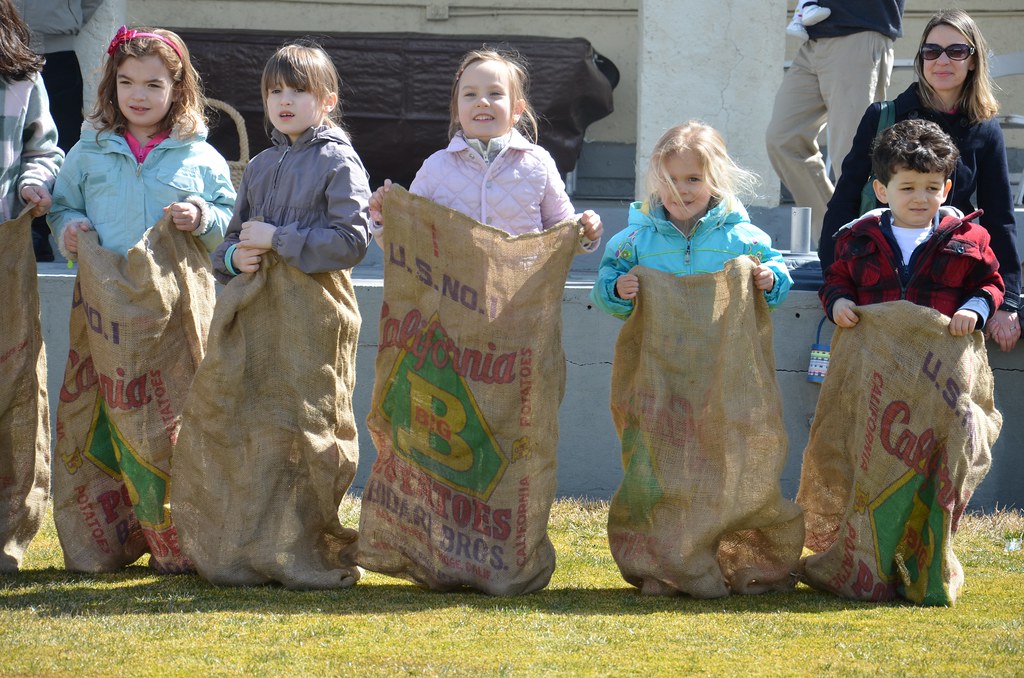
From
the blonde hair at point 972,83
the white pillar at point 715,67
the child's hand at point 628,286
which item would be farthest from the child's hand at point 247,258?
the white pillar at point 715,67

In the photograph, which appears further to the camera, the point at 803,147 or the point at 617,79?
the point at 617,79

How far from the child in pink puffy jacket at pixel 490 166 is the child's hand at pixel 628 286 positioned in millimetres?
140

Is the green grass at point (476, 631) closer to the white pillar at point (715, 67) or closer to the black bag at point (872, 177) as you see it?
the black bag at point (872, 177)

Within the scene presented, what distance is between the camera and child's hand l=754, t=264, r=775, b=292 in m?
4.07

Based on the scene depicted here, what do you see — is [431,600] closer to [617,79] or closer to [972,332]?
[972,332]

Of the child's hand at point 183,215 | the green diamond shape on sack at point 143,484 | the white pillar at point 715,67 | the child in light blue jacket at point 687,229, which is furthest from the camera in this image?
the white pillar at point 715,67

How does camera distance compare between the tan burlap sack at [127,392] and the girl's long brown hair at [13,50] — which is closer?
the tan burlap sack at [127,392]

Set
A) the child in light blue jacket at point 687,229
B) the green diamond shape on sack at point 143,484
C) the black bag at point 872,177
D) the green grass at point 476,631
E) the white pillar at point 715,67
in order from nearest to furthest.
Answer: the green grass at point 476,631
the child in light blue jacket at point 687,229
the green diamond shape on sack at point 143,484
the black bag at point 872,177
the white pillar at point 715,67

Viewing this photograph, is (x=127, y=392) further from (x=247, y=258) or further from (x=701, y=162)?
(x=701, y=162)

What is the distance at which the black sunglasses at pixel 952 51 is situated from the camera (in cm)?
447

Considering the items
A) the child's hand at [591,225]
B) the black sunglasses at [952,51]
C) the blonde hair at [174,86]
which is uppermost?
the black sunglasses at [952,51]

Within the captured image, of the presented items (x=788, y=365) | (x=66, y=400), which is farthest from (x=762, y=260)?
(x=66, y=400)

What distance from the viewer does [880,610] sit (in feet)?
13.2

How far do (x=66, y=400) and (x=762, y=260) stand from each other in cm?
218
